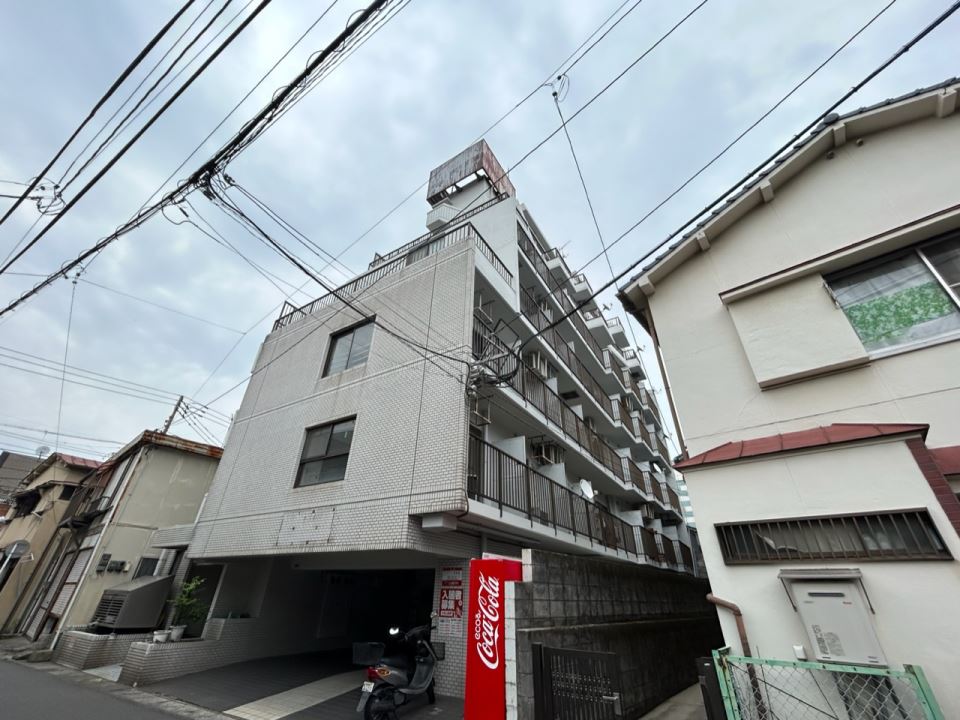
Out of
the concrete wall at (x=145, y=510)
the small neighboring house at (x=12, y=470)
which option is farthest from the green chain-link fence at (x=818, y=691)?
the small neighboring house at (x=12, y=470)

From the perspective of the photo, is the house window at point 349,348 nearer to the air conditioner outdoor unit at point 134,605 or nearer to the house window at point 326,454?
the house window at point 326,454

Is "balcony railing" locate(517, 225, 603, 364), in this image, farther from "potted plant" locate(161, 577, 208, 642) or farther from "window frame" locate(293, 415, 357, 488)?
"potted plant" locate(161, 577, 208, 642)

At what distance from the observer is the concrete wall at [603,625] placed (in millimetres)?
4512

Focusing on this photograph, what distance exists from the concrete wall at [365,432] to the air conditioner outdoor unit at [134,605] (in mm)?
1505

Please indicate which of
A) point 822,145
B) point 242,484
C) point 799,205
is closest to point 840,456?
point 799,205

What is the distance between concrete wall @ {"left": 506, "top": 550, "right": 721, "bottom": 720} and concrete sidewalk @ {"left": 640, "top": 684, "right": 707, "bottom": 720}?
12 cm

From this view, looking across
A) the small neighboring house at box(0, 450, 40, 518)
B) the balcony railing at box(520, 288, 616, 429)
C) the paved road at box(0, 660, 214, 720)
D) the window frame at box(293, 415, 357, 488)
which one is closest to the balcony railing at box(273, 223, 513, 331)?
the balcony railing at box(520, 288, 616, 429)

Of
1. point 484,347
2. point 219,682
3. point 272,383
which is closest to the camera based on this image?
point 219,682

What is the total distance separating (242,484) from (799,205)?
505 inches

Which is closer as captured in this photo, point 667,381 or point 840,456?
point 840,456

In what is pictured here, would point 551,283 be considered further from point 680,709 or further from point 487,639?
point 487,639

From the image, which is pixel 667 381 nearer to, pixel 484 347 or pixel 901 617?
pixel 901 617

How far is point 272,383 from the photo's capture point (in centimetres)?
1183

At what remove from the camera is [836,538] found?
3906 millimetres
